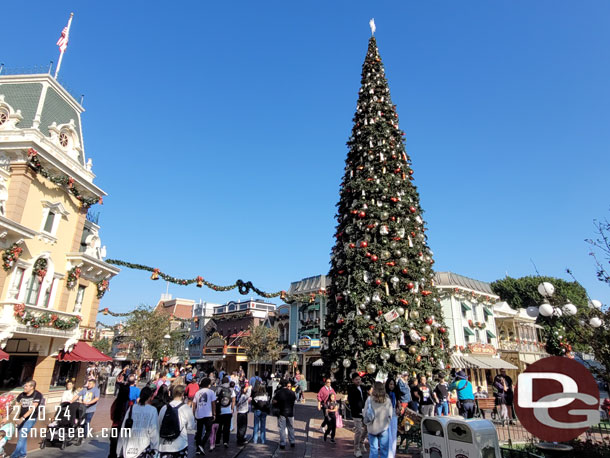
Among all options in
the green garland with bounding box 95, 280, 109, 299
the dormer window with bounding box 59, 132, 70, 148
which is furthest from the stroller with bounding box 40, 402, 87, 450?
the dormer window with bounding box 59, 132, 70, 148

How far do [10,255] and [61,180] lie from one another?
192 inches

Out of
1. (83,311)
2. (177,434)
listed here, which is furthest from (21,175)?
(177,434)

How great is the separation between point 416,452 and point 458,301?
78.0 feet

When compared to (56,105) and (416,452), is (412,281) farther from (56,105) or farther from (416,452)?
(56,105)

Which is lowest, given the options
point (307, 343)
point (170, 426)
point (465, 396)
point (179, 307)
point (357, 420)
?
point (357, 420)

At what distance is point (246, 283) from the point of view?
1750cm

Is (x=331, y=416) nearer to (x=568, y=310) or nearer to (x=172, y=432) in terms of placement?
(x=172, y=432)

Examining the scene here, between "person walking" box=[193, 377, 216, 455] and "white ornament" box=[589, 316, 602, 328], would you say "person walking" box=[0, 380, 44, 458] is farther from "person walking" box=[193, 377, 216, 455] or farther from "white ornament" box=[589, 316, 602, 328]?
"white ornament" box=[589, 316, 602, 328]

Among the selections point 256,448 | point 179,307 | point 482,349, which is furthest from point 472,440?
point 179,307

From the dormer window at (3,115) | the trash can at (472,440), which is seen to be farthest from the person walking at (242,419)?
the dormer window at (3,115)

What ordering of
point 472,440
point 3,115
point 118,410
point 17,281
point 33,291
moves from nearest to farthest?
1. point 472,440
2. point 118,410
3. point 17,281
4. point 33,291
5. point 3,115

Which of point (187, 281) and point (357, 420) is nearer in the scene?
point (357, 420)

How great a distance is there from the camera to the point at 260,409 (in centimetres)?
1005

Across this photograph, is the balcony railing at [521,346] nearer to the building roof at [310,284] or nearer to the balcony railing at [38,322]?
the building roof at [310,284]
